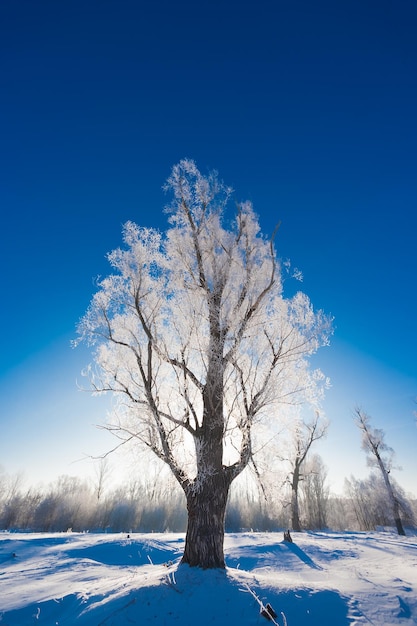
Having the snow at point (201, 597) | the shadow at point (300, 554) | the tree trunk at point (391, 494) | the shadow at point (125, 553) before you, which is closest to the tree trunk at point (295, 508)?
the tree trunk at point (391, 494)

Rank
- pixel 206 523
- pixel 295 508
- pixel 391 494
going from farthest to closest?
pixel 391 494, pixel 295 508, pixel 206 523

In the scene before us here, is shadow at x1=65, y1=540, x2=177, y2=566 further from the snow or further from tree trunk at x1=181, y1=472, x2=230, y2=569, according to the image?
tree trunk at x1=181, y1=472, x2=230, y2=569

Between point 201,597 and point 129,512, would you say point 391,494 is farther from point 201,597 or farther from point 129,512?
point 129,512

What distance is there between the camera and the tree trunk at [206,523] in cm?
514

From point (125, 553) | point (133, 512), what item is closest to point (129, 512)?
point (133, 512)

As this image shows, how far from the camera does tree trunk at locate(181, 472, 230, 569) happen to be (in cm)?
514

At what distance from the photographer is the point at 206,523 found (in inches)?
210

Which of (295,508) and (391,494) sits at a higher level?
(391,494)

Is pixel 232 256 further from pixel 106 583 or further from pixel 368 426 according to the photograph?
pixel 368 426

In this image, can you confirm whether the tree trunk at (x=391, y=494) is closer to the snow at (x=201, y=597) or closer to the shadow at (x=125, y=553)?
the snow at (x=201, y=597)

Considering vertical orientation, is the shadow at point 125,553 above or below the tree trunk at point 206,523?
below

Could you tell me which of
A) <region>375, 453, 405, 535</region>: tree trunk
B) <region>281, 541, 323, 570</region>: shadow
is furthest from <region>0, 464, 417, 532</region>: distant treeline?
<region>281, 541, 323, 570</region>: shadow

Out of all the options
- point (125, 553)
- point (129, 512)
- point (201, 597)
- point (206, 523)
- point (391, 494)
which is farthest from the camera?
point (129, 512)

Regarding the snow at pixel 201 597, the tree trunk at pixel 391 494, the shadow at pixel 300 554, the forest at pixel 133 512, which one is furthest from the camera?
the forest at pixel 133 512
